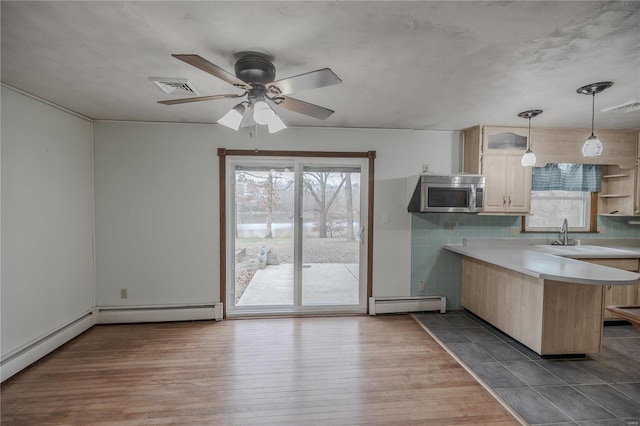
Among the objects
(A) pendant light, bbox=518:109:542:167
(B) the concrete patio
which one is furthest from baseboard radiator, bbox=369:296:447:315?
(A) pendant light, bbox=518:109:542:167

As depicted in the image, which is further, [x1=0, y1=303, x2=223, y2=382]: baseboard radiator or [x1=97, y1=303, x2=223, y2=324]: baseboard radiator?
[x1=97, y1=303, x2=223, y2=324]: baseboard radiator

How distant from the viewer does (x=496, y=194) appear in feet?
10.9

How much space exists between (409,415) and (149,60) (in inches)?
115

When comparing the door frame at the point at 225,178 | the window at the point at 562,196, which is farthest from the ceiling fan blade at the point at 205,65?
the window at the point at 562,196

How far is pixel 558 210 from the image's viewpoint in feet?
12.2

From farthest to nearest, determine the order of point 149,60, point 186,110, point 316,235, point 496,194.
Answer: point 316,235
point 496,194
point 186,110
point 149,60

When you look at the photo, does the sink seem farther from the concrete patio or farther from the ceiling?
the concrete patio

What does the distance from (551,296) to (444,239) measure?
1312 mm

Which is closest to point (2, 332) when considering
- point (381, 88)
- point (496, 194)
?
point (381, 88)

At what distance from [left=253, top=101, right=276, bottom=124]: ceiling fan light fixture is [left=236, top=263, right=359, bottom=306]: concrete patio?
7.28ft

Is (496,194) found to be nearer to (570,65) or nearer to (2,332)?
(570,65)

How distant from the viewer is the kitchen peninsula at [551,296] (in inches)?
88.9

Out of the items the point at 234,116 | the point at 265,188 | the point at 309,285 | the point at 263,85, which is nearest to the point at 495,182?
the point at 309,285

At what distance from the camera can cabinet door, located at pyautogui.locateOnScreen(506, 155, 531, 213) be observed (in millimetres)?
3326
